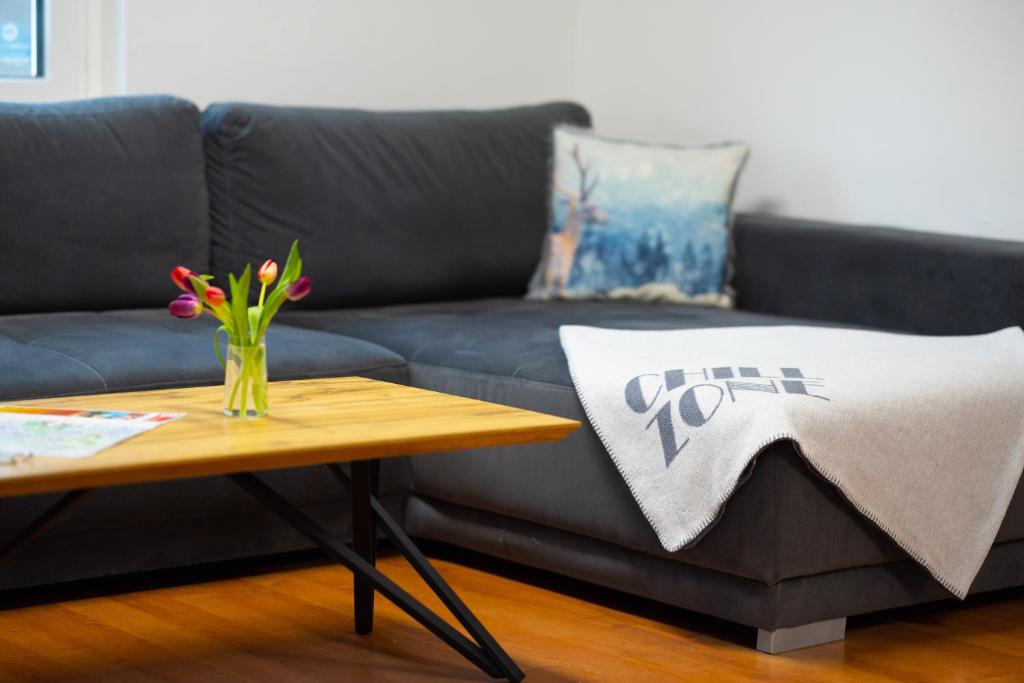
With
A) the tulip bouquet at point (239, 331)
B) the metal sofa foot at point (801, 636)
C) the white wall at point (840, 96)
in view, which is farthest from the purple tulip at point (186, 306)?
the white wall at point (840, 96)

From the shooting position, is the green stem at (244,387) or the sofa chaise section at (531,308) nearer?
the green stem at (244,387)

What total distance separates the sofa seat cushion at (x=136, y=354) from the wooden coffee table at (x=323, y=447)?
0.32 metres

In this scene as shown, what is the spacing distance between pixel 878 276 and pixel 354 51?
5.28 ft

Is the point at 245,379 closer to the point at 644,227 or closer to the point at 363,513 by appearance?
the point at 363,513

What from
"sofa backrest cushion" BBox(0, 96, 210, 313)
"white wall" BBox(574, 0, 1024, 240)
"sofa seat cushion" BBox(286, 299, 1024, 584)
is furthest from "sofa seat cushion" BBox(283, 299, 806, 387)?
"white wall" BBox(574, 0, 1024, 240)

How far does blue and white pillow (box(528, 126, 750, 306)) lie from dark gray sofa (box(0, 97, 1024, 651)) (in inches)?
3.5

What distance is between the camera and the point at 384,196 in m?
3.57

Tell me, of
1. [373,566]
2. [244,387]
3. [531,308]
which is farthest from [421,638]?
[531,308]

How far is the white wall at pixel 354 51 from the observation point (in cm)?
373

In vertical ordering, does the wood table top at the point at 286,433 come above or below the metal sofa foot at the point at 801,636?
above

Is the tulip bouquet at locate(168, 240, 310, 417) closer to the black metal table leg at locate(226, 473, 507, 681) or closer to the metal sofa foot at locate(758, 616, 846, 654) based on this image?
the black metal table leg at locate(226, 473, 507, 681)

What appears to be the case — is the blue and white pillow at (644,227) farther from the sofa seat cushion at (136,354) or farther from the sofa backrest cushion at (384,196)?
the sofa seat cushion at (136,354)

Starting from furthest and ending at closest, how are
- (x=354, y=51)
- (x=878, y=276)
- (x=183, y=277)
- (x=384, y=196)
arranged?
(x=354, y=51), (x=384, y=196), (x=878, y=276), (x=183, y=277)

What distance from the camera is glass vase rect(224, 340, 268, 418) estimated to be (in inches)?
82.6
